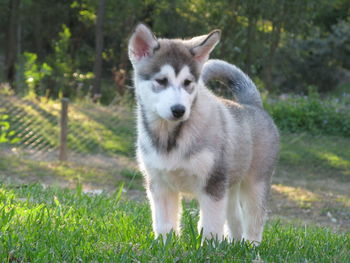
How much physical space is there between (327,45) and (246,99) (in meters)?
22.6

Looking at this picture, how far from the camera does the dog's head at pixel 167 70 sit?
391 cm

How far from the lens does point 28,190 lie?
Answer: 5.88m

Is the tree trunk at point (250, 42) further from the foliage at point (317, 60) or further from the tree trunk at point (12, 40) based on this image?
the tree trunk at point (12, 40)

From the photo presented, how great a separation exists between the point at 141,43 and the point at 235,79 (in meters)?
1.37

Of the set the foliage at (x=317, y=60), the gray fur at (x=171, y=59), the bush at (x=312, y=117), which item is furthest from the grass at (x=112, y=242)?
the foliage at (x=317, y=60)

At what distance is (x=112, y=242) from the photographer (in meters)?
3.70

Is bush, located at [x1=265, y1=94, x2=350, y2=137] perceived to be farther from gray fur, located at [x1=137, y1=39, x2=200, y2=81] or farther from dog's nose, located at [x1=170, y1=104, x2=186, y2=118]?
dog's nose, located at [x1=170, y1=104, x2=186, y2=118]

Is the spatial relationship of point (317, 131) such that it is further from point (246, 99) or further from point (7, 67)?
point (7, 67)

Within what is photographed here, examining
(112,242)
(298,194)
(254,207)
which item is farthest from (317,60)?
(112,242)


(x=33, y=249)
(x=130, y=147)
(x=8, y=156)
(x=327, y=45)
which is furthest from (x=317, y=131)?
(x=327, y=45)

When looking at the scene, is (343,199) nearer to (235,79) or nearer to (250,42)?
(235,79)

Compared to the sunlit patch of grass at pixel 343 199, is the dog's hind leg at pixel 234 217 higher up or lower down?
higher up

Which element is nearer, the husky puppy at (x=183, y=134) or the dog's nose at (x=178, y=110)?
the dog's nose at (x=178, y=110)

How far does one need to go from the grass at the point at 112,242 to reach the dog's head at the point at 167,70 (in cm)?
86
